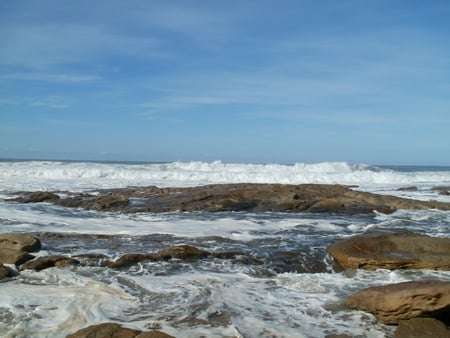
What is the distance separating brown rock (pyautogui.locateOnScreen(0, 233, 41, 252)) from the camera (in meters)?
8.37

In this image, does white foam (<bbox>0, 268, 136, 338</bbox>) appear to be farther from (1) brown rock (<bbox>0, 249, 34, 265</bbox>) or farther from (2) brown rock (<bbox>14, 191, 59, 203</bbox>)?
(2) brown rock (<bbox>14, 191, 59, 203</bbox>)

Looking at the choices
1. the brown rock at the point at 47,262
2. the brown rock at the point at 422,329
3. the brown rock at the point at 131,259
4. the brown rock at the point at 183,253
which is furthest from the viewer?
the brown rock at the point at 183,253

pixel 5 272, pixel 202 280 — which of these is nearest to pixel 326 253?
pixel 202 280

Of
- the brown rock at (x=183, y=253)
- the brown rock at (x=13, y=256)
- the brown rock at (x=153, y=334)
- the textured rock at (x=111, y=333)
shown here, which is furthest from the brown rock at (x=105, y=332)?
the brown rock at (x=183, y=253)

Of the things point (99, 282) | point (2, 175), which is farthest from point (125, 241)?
point (2, 175)

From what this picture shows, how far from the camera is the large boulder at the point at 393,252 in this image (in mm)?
8211

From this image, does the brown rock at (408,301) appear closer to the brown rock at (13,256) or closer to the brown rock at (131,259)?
the brown rock at (131,259)

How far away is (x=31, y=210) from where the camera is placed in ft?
50.4

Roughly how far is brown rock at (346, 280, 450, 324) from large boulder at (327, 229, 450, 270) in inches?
97.6

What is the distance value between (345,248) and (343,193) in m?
10.7

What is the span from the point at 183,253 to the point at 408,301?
4.66 metres


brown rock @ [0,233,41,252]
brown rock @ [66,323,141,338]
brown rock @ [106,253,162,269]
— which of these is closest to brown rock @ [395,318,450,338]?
brown rock @ [66,323,141,338]

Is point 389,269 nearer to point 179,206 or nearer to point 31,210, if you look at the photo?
point 179,206

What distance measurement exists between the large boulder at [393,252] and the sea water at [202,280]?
222 millimetres
